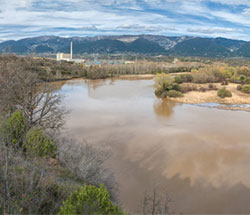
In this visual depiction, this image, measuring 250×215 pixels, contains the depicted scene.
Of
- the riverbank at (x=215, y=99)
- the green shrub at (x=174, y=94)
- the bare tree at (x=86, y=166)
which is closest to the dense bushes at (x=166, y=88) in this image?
the green shrub at (x=174, y=94)

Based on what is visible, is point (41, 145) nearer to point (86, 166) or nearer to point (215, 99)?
point (86, 166)

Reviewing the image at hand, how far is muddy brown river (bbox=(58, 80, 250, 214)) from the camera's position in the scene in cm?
1215

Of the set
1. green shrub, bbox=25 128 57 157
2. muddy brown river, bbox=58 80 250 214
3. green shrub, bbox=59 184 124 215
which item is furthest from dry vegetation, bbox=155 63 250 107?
green shrub, bbox=59 184 124 215

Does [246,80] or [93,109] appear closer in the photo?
[93,109]

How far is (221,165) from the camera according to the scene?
1530 centimetres

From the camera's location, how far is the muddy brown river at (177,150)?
12.1 metres

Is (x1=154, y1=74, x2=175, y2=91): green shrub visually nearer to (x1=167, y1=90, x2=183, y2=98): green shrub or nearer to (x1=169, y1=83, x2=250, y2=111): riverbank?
(x1=167, y1=90, x2=183, y2=98): green shrub

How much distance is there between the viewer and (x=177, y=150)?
17.5 meters

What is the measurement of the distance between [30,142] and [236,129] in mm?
19115

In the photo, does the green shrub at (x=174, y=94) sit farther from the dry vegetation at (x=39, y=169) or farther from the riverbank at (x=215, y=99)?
the dry vegetation at (x=39, y=169)

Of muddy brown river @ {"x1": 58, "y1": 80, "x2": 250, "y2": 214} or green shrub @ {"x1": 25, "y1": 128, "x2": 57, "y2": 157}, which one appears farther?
muddy brown river @ {"x1": 58, "y1": 80, "x2": 250, "y2": 214}

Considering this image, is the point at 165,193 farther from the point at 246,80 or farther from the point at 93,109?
the point at 246,80

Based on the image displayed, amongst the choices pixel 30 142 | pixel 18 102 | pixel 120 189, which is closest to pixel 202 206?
pixel 120 189

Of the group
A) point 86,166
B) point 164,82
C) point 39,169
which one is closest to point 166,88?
point 164,82
